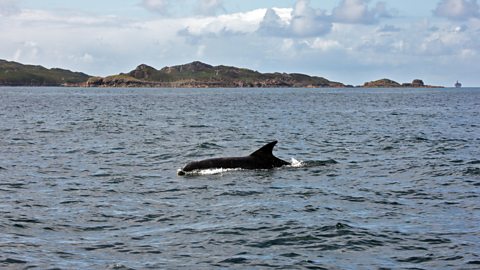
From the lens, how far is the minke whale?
97.6 feet

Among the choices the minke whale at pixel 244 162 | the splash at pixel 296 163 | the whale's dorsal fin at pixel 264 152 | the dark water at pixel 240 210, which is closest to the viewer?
the dark water at pixel 240 210

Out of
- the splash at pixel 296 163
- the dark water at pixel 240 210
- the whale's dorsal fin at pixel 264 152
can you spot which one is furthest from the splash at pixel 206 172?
the splash at pixel 296 163

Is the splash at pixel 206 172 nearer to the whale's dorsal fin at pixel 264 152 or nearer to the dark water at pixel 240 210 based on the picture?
the dark water at pixel 240 210

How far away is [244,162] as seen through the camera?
99.2 ft

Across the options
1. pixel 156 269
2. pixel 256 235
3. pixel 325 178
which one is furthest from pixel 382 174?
pixel 156 269

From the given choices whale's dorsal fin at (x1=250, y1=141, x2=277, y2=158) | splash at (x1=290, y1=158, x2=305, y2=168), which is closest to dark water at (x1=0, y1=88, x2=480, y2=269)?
splash at (x1=290, y1=158, x2=305, y2=168)

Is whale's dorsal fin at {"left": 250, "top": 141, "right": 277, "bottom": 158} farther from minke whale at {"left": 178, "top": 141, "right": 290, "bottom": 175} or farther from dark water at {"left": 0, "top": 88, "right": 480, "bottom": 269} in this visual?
dark water at {"left": 0, "top": 88, "right": 480, "bottom": 269}

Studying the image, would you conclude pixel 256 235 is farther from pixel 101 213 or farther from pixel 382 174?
pixel 382 174

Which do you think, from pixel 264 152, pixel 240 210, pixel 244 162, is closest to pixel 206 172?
pixel 244 162

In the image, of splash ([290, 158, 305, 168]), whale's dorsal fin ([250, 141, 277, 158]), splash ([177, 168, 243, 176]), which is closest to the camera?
splash ([177, 168, 243, 176])

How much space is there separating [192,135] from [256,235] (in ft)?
108

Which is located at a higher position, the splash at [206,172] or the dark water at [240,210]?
the splash at [206,172]

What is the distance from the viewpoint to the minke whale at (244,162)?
29734mm

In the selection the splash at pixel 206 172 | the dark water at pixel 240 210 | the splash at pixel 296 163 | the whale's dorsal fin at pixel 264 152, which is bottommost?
the dark water at pixel 240 210
